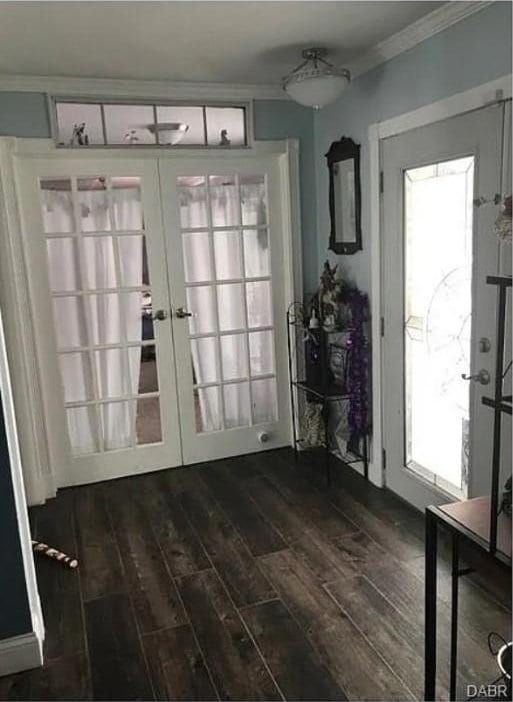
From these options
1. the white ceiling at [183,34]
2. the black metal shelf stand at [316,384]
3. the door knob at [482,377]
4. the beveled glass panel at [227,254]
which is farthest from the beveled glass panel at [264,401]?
the white ceiling at [183,34]

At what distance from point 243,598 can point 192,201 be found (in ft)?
7.59

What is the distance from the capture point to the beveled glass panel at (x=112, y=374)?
11.8 feet

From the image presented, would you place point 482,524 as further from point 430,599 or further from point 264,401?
point 264,401

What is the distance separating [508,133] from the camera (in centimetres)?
224

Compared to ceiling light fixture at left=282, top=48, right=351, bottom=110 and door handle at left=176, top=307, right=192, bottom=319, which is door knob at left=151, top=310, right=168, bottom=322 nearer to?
door handle at left=176, top=307, right=192, bottom=319

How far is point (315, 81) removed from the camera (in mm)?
2887

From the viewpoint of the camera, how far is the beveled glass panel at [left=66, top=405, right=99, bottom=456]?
11.8 ft

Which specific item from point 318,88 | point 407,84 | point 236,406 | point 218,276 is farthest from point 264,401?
point 407,84

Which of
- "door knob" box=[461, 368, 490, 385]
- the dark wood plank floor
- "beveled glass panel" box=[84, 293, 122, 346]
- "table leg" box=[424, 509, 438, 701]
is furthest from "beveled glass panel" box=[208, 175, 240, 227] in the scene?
"table leg" box=[424, 509, 438, 701]

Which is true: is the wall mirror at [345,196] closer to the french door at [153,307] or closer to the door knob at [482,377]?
the french door at [153,307]

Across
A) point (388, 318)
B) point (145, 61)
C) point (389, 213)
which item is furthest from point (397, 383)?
point (145, 61)

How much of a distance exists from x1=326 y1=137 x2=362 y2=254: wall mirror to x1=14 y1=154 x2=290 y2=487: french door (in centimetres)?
39

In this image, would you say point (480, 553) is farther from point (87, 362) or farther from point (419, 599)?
point (87, 362)

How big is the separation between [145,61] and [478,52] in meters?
1.60
